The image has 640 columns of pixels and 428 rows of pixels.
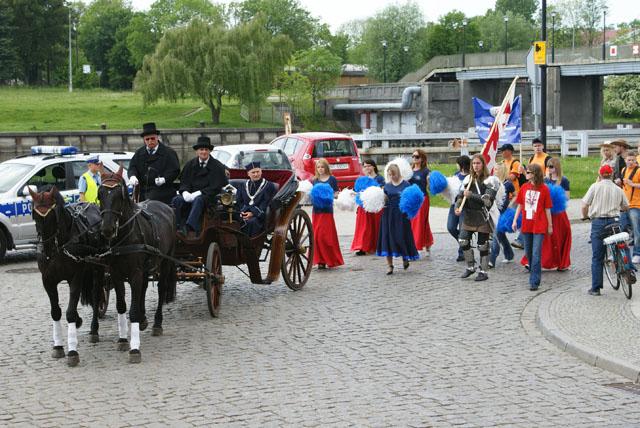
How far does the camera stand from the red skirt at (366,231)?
690 inches

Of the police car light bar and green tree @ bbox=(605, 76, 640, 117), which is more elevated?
green tree @ bbox=(605, 76, 640, 117)

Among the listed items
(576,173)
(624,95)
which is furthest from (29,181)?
(624,95)

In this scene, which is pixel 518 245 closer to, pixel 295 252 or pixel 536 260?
pixel 536 260

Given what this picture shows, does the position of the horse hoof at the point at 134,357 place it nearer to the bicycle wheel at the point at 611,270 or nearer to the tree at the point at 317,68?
the bicycle wheel at the point at 611,270

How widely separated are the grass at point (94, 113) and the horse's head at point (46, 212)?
64556mm

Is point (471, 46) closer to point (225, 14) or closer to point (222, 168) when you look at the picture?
point (225, 14)

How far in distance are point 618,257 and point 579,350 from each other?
3582 millimetres

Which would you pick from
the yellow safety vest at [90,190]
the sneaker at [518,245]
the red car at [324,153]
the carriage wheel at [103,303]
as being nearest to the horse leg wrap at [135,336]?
the carriage wheel at [103,303]

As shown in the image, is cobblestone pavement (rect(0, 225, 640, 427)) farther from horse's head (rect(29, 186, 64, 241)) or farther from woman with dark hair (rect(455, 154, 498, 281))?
horse's head (rect(29, 186, 64, 241))

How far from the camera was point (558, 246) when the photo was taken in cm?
1589

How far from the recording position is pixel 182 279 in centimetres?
1215

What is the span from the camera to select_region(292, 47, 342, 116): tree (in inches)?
3484

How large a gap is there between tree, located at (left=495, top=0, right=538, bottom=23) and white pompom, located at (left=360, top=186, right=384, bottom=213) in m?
155

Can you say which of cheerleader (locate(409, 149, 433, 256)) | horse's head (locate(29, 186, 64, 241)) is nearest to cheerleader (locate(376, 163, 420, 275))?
cheerleader (locate(409, 149, 433, 256))
